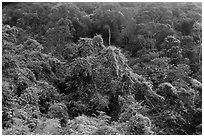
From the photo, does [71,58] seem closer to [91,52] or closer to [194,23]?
[91,52]

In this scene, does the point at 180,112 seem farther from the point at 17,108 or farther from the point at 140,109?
the point at 17,108

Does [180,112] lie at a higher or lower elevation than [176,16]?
lower

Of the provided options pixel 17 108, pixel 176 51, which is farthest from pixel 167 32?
pixel 17 108

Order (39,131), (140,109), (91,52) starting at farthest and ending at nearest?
(91,52), (140,109), (39,131)

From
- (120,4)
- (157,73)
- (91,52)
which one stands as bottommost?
(157,73)

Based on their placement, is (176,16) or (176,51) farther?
(176,16)

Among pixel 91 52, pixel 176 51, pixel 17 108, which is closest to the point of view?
pixel 17 108
